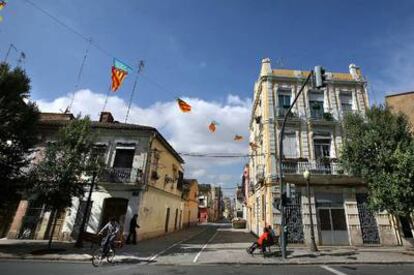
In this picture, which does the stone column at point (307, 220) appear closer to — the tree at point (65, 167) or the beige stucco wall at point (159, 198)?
the beige stucco wall at point (159, 198)

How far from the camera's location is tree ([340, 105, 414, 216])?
12.1 meters

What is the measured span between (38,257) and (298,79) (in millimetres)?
18811

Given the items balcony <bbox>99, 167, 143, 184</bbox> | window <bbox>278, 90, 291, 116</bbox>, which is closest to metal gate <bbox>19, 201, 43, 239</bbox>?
balcony <bbox>99, 167, 143, 184</bbox>

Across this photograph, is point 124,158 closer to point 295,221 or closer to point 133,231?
point 133,231

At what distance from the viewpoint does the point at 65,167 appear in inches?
491


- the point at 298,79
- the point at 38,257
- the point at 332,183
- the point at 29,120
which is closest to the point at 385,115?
the point at 332,183

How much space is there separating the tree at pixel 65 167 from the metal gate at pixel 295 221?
11883 millimetres

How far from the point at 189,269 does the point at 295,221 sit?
9327 millimetres

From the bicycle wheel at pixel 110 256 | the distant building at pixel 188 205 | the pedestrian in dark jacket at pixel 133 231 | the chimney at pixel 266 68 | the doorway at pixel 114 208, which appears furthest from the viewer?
the distant building at pixel 188 205

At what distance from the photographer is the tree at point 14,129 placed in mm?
11984

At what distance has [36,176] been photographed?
1256 cm

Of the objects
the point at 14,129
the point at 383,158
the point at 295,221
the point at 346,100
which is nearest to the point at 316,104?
the point at 346,100

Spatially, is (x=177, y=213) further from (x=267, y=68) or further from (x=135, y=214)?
(x=267, y=68)

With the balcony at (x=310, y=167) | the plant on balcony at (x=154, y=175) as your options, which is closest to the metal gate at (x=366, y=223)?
the balcony at (x=310, y=167)
